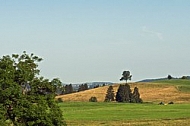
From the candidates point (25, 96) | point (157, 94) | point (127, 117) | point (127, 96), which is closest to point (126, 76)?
point (157, 94)

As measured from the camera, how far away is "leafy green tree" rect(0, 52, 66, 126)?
32844mm

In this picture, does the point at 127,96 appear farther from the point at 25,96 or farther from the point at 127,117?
the point at 25,96

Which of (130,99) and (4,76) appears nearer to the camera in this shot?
(4,76)

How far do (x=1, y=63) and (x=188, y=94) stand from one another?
143m

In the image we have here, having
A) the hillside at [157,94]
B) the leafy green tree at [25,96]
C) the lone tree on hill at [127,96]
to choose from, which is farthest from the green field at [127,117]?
the hillside at [157,94]

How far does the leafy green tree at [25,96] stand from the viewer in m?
32.8

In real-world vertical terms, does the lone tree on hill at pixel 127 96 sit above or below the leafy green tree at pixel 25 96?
above

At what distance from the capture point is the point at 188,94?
17100cm

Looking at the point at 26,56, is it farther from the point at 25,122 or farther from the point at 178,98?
the point at 178,98

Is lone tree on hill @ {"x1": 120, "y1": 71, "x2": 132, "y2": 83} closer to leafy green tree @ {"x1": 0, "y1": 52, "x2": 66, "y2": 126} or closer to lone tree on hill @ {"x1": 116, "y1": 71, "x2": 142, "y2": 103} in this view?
lone tree on hill @ {"x1": 116, "y1": 71, "x2": 142, "y2": 103}

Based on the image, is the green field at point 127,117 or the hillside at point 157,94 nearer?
the green field at point 127,117

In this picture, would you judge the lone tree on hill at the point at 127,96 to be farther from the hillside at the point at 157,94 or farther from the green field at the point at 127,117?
the green field at the point at 127,117

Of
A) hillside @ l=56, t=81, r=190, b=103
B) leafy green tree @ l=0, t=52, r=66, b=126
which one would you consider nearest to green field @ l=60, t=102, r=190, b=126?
leafy green tree @ l=0, t=52, r=66, b=126

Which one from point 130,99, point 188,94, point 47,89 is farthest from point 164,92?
point 47,89
